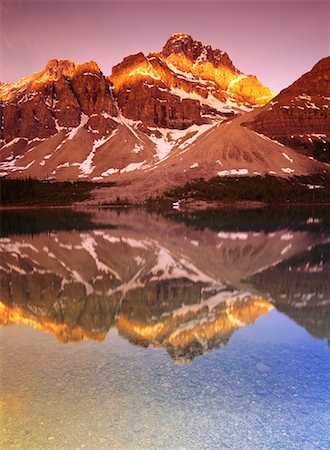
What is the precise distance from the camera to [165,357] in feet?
44.3

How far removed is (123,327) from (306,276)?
1424 cm

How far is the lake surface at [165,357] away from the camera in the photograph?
30.7 ft

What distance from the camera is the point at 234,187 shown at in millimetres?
182000

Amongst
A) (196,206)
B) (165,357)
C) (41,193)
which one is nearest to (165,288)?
(165,357)

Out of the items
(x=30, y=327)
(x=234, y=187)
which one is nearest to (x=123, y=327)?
(x=30, y=327)

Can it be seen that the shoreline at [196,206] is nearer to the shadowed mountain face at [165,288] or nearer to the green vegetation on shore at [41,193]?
the green vegetation on shore at [41,193]

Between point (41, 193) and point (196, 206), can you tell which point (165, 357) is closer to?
point (196, 206)

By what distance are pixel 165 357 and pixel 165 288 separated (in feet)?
34.6

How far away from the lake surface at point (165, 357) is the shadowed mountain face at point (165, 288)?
0.36 feet

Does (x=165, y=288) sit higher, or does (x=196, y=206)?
(x=165, y=288)

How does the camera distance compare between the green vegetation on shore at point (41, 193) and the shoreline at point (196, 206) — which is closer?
the shoreline at point (196, 206)

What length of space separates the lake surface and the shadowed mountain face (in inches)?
4.4

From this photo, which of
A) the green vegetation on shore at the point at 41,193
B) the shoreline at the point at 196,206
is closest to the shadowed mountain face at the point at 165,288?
the shoreline at the point at 196,206

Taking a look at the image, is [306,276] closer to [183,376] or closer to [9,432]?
[183,376]
